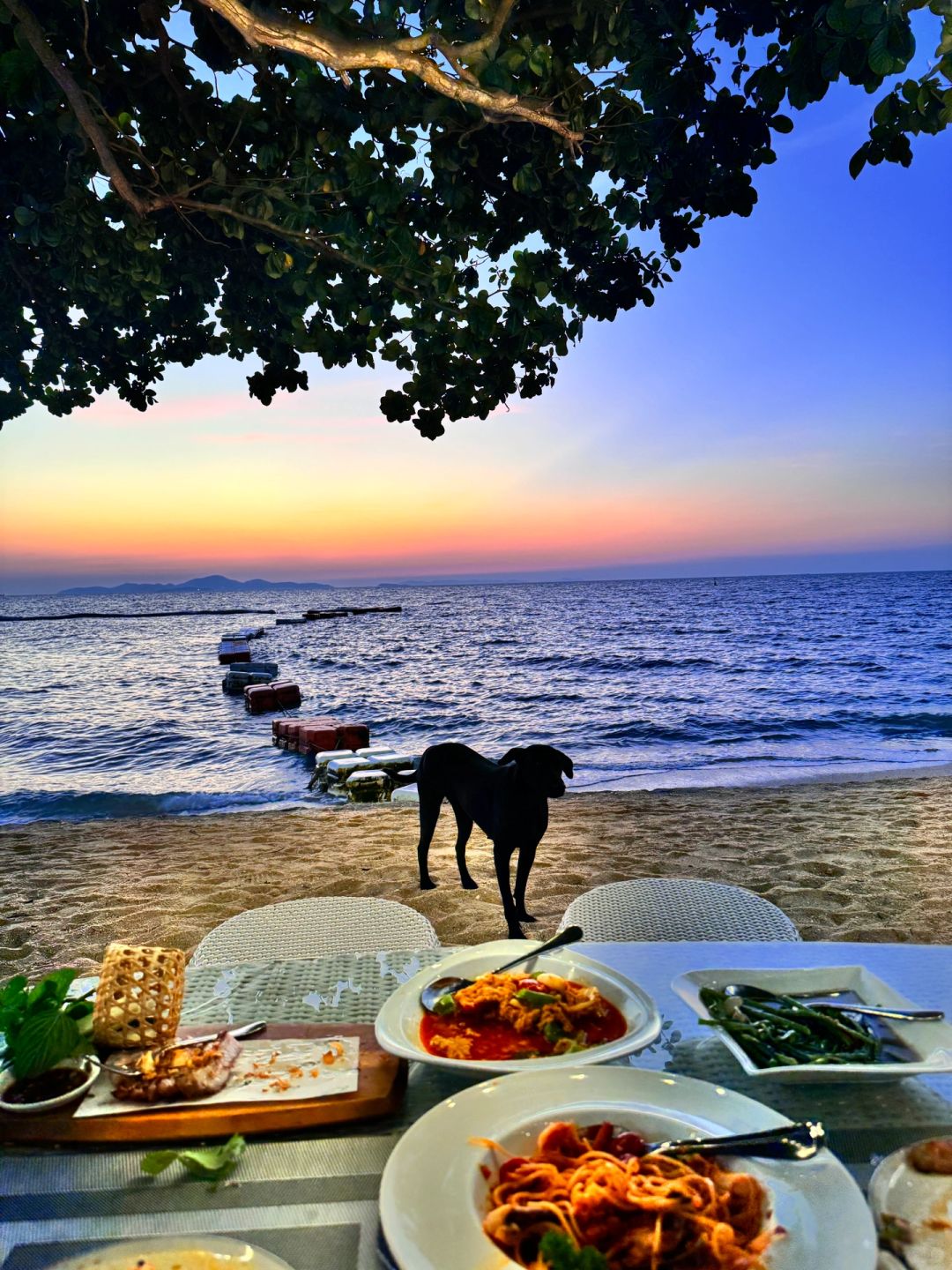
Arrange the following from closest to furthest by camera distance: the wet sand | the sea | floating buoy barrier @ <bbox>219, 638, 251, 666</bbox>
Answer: the wet sand
the sea
floating buoy barrier @ <bbox>219, 638, 251, 666</bbox>

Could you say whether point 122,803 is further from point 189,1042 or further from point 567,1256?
point 567,1256

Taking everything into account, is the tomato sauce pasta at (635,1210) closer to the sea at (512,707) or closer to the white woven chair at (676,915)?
the white woven chair at (676,915)

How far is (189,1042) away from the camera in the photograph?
1142 mm

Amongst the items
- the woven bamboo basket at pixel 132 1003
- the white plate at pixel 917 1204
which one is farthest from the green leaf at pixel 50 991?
the white plate at pixel 917 1204

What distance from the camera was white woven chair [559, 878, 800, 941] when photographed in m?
2.08

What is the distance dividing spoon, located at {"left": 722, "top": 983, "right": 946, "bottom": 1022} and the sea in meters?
7.33

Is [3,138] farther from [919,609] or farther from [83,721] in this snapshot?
[919,609]

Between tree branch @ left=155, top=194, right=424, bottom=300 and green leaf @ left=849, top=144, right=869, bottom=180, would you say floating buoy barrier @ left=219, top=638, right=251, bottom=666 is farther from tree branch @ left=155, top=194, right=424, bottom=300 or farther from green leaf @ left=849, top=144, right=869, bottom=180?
green leaf @ left=849, top=144, right=869, bottom=180

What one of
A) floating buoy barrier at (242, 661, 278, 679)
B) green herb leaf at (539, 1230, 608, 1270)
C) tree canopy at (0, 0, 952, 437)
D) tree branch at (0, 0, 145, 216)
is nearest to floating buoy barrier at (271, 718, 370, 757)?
tree canopy at (0, 0, 952, 437)

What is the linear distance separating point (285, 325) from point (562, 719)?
13.2m

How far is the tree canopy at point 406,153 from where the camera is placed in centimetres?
200

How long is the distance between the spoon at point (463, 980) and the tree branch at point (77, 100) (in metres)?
2.74

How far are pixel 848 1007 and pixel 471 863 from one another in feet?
13.6

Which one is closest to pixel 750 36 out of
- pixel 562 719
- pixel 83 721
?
pixel 562 719
